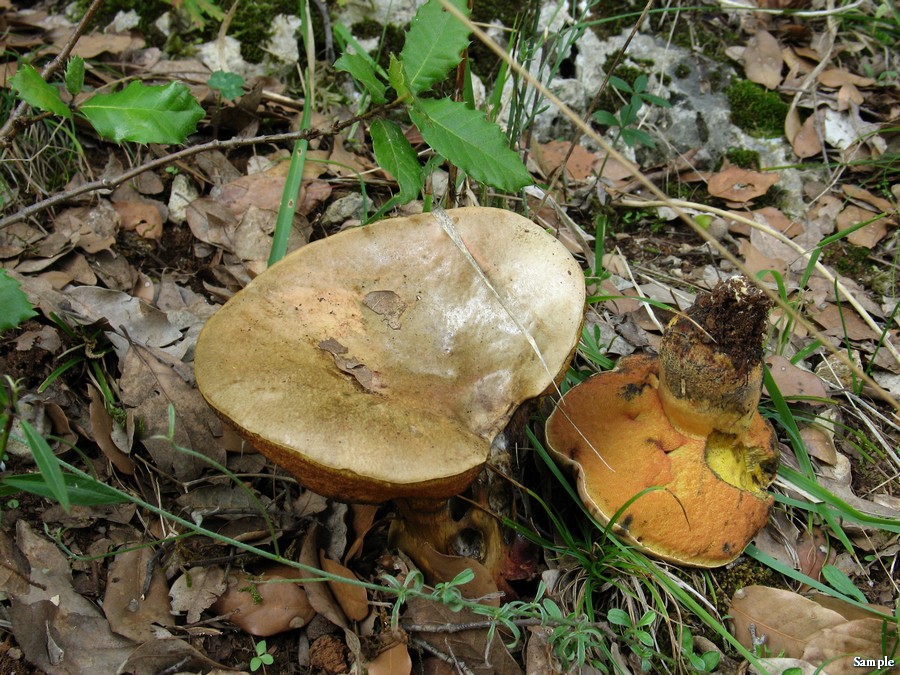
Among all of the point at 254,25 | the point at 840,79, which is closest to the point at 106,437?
the point at 254,25

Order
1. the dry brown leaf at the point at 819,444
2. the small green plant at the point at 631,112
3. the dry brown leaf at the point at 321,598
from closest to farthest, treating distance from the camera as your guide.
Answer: the dry brown leaf at the point at 321,598 < the dry brown leaf at the point at 819,444 < the small green plant at the point at 631,112

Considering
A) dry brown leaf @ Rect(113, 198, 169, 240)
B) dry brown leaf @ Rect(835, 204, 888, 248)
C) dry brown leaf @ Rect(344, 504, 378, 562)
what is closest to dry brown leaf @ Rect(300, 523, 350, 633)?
dry brown leaf @ Rect(344, 504, 378, 562)

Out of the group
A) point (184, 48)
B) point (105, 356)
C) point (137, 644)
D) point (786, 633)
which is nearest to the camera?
point (137, 644)

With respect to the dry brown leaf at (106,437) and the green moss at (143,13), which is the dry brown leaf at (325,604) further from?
the green moss at (143,13)

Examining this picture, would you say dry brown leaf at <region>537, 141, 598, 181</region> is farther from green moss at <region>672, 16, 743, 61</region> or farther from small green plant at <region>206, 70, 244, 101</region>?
small green plant at <region>206, 70, 244, 101</region>

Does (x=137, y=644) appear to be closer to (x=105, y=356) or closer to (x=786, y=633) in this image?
(x=105, y=356)

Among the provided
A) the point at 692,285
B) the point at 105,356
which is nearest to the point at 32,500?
the point at 105,356

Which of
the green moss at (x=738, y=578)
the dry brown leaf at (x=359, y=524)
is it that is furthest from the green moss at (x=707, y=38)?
the dry brown leaf at (x=359, y=524)
